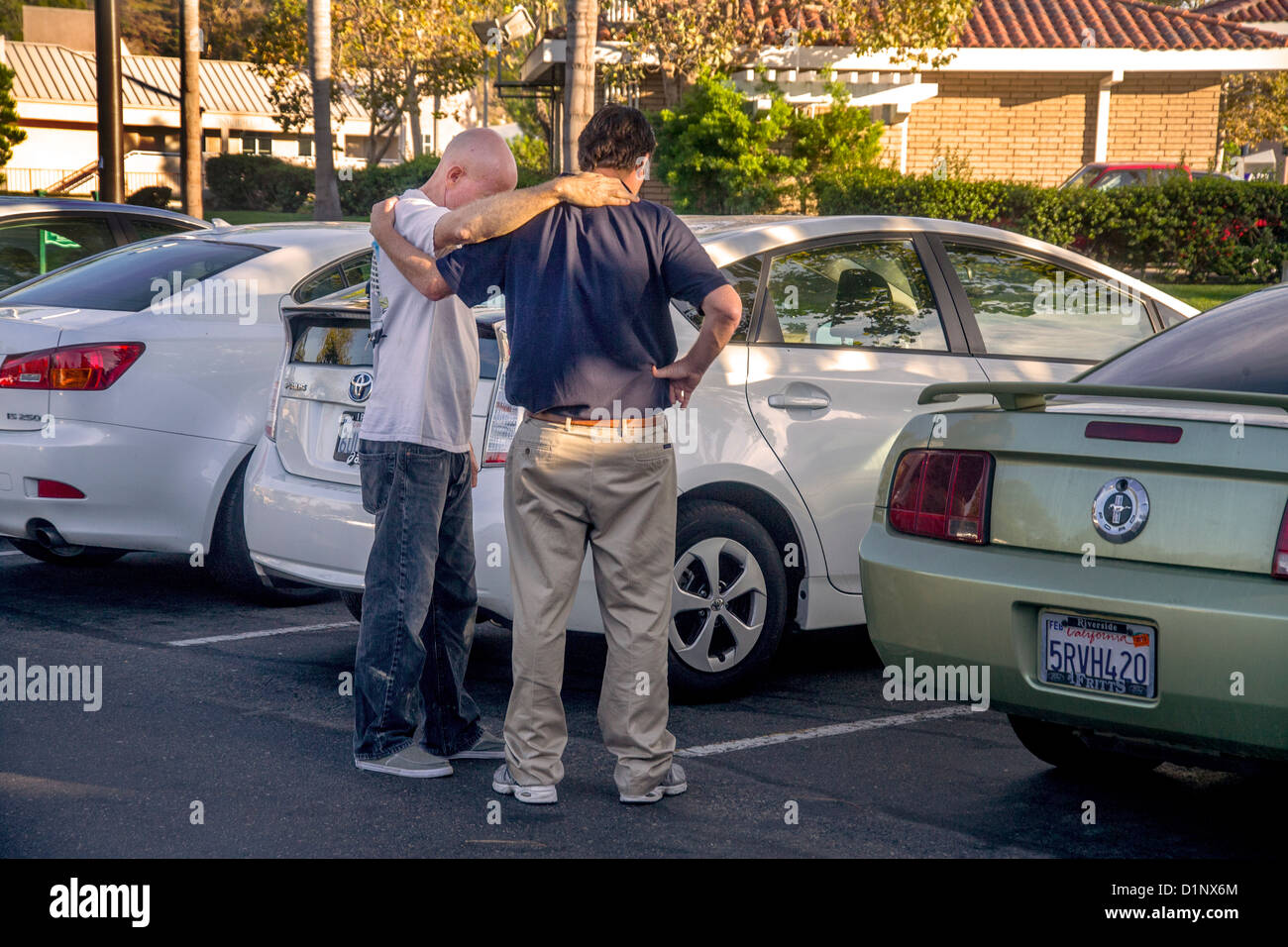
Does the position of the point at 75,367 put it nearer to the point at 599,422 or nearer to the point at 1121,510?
the point at 599,422

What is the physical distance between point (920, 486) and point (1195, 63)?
2204cm

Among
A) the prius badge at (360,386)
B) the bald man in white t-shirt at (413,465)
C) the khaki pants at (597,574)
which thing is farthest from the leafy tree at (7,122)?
the khaki pants at (597,574)

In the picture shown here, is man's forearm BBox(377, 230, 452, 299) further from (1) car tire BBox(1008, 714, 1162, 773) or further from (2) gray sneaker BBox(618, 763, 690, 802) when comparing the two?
(1) car tire BBox(1008, 714, 1162, 773)

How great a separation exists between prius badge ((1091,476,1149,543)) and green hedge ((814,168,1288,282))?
1436 cm

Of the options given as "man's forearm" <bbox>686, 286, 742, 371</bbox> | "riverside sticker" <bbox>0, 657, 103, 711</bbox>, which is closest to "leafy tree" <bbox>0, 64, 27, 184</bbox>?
"riverside sticker" <bbox>0, 657, 103, 711</bbox>

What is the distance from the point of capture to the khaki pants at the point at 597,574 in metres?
4.11

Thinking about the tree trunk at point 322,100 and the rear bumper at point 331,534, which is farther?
the tree trunk at point 322,100

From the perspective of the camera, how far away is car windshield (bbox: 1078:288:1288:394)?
426cm

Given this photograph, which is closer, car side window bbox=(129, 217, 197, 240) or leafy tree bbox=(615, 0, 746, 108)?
car side window bbox=(129, 217, 197, 240)

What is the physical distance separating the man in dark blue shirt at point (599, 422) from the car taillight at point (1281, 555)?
4.81 ft

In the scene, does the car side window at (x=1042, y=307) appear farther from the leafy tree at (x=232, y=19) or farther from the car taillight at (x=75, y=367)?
the leafy tree at (x=232, y=19)

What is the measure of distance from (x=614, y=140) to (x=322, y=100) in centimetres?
1974
